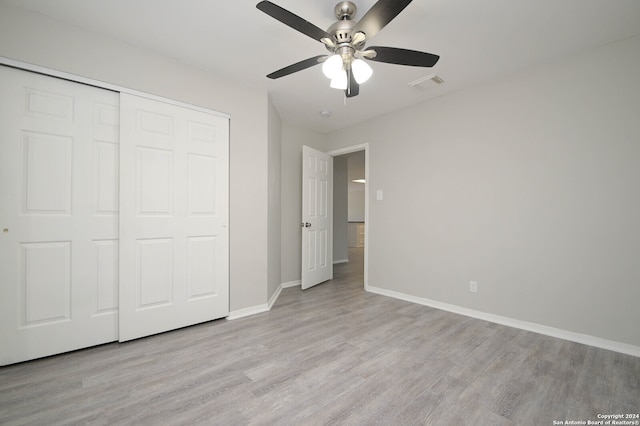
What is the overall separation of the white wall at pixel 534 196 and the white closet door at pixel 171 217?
2333 mm

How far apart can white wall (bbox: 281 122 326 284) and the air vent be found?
1971mm

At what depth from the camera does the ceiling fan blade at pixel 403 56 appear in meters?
1.65

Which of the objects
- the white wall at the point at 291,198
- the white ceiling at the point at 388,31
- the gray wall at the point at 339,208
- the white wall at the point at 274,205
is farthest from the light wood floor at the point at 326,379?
the gray wall at the point at 339,208

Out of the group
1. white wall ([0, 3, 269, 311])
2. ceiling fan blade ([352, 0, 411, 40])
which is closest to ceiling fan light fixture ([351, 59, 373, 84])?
ceiling fan blade ([352, 0, 411, 40])

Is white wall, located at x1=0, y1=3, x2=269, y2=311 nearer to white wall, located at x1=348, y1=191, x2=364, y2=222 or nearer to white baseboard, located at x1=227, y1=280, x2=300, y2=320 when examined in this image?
white baseboard, located at x1=227, y1=280, x2=300, y2=320

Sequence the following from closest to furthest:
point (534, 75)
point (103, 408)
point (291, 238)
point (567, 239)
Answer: point (103, 408)
point (567, 239)
point (534, 75)
point (291, 238)

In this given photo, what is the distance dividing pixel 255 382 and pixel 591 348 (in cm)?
272

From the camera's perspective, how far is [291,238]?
4.23 meters

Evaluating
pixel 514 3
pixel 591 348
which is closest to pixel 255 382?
pixel 591 348

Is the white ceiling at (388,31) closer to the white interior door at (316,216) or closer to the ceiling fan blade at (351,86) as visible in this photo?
the ceiling fan blade at (351,86)

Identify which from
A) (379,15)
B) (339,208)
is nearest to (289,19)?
(379,15)

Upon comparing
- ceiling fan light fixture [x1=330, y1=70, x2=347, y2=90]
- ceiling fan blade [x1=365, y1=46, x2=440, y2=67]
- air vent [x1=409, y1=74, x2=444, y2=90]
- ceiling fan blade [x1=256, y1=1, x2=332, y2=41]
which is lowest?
ceiling fan light fixture [x1=330, y1=70, x2=347, y2=90]

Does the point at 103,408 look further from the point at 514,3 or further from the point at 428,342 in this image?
the point at 514,3

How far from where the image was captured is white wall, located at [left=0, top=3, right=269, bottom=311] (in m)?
1.91
